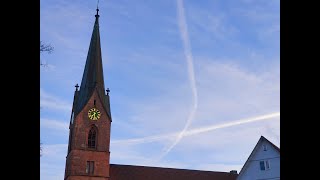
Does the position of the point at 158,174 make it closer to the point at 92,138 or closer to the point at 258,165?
the point at 92,138

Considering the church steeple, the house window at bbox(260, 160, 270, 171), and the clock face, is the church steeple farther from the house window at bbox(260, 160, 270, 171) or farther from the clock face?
the house window at bbox(260, 160, 270, 171)

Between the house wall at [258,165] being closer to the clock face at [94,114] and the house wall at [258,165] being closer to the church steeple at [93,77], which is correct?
the clock face at [94,114]

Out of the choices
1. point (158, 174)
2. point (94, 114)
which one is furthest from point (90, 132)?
point (158, 174)

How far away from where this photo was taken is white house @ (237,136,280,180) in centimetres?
3188

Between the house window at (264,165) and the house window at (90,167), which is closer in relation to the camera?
the house window at (264,165)

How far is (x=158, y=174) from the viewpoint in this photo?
52.6 metres

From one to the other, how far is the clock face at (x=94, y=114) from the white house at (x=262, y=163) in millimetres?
20144

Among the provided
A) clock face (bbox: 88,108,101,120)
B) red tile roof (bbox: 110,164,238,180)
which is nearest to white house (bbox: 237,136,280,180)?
red tile roof (bbox: 110,164,238,180)

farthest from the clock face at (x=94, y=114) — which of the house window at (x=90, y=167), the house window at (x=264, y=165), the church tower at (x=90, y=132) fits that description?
the house window at (x=264, y=165)

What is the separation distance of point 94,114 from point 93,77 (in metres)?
4.92

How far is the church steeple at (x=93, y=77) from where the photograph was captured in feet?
165
